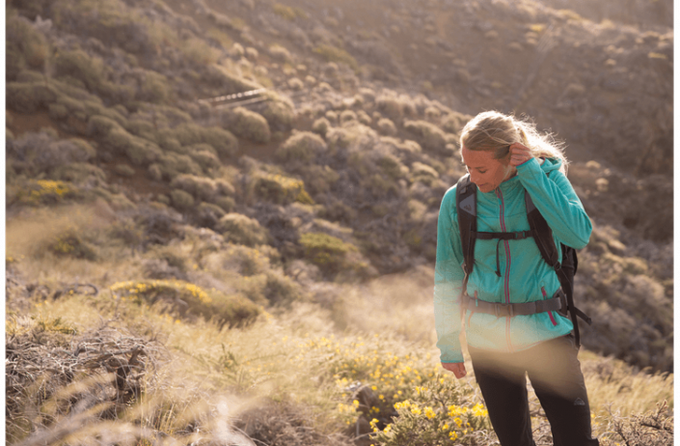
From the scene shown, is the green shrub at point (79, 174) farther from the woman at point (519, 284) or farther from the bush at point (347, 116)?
the bush at point (347, 116)

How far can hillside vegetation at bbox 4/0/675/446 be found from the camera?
285cm

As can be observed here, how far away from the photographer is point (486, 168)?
176 cm

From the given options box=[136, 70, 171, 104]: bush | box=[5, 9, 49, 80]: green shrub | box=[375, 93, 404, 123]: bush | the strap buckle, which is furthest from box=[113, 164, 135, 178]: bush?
box=[375, 93, 404, 123]: bush

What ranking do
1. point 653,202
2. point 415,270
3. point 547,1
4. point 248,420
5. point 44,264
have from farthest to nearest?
point 547,1 < point 653,202 < point 415,270 < point 44,264 < point 248,420

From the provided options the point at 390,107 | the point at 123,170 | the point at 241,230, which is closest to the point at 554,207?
the point at 241,230

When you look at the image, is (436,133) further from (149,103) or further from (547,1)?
(547,1)

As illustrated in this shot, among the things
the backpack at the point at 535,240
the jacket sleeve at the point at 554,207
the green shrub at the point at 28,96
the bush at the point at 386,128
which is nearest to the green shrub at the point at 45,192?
the green shrub at the point at 28,96

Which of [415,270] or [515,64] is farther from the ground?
[515,64]

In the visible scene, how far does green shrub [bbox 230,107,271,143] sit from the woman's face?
14.6 metres

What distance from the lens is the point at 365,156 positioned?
53.2 feet

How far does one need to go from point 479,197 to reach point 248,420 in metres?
2.29

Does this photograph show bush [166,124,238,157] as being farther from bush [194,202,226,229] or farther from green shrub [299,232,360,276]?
green shrub [299,232,360,276]

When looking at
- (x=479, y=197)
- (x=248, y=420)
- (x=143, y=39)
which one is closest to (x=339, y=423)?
(x=248, y=420)

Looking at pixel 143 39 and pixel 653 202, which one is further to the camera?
pixel 653 202
